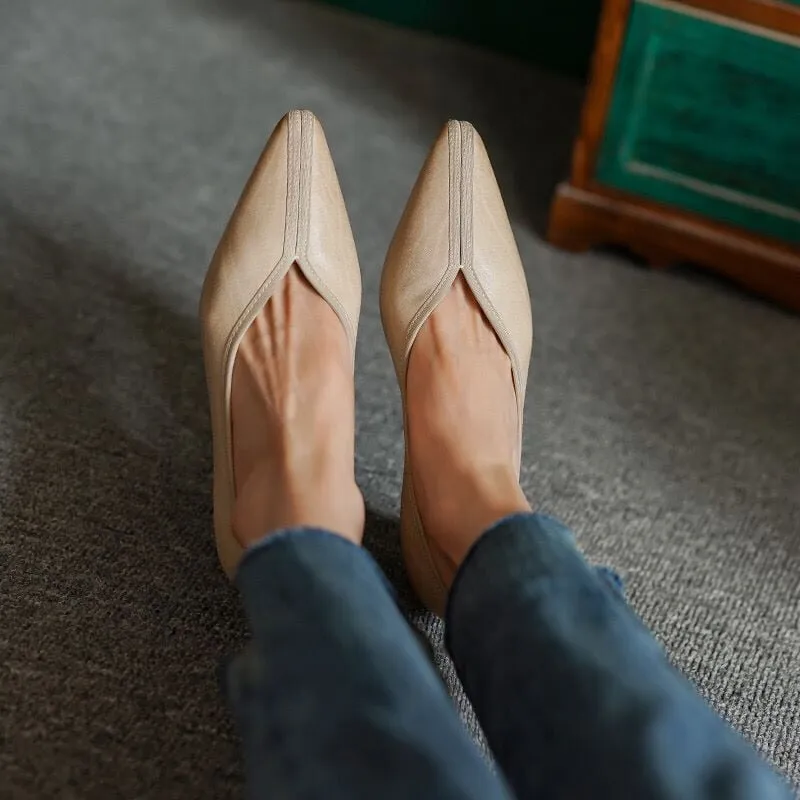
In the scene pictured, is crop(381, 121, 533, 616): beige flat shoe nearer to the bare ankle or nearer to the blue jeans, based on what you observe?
the bare ankle

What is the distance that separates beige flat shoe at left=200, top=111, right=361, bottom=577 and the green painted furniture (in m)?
0.40

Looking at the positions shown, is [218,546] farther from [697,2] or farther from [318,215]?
[697,2]

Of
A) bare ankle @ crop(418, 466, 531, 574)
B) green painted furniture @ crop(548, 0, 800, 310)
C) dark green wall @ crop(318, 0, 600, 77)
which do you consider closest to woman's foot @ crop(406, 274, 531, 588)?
bare ankle @ crop(418, 466, 531, 574)

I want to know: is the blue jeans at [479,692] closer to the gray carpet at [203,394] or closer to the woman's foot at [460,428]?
the woman's foot at [460,428]

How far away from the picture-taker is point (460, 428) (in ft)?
2.52

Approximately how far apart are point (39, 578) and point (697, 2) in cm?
89

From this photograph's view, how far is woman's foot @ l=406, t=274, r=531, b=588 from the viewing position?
688 mm

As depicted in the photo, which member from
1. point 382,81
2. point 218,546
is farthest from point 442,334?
point 382,81

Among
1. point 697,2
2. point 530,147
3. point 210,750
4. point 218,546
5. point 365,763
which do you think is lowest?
point 210,750

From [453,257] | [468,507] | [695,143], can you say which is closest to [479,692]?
[468,507]

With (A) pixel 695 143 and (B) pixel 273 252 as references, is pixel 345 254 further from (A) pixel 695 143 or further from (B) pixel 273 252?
(A) pixel 695 143

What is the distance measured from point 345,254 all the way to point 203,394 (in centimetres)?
22

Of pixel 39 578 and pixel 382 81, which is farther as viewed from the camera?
pixel 382 81

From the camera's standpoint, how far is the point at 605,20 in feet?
3.27
